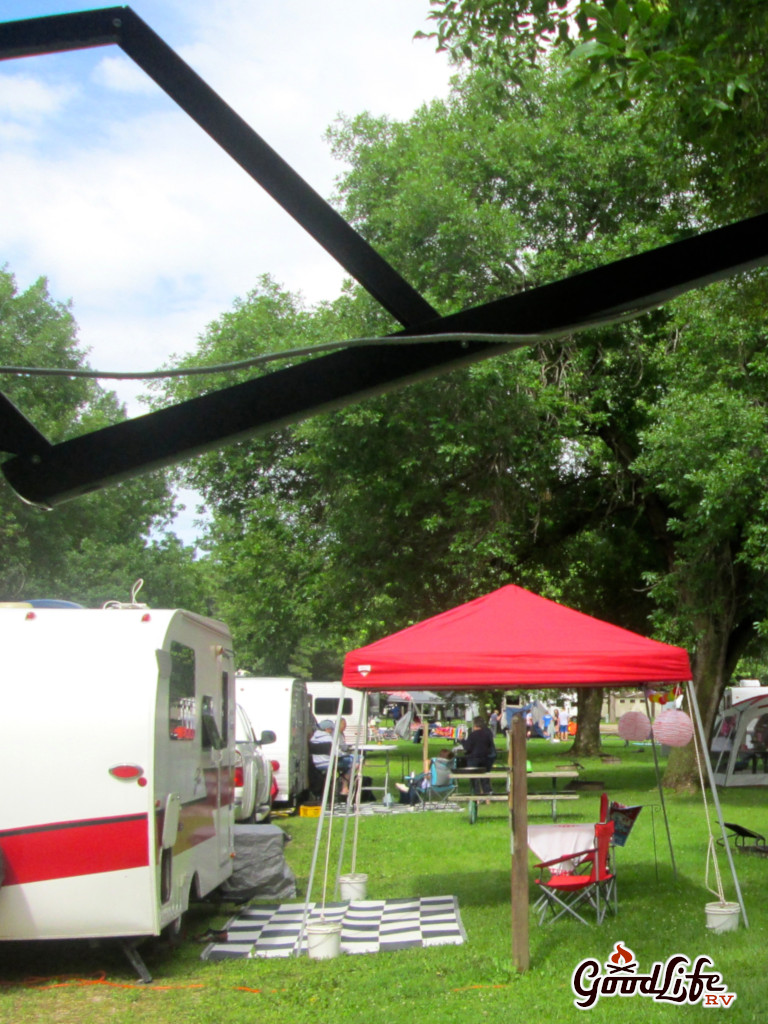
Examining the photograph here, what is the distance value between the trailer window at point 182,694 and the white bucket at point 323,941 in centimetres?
174

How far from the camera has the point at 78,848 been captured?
23.1 ft

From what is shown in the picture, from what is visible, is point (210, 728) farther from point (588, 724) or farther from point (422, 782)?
point (588, 724)

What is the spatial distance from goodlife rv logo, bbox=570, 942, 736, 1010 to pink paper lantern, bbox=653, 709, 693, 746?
10.2ft

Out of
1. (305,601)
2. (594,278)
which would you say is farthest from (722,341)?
(594,278)

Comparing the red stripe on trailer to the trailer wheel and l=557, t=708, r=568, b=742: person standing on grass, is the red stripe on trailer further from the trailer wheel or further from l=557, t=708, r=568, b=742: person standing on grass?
l=557, t=708, r=568, b=742: person standing on grass

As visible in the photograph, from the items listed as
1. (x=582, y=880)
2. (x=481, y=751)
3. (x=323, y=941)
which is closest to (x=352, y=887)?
(x=323, y=941)

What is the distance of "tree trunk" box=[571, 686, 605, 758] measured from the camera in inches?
1230

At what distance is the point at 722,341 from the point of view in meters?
14.5

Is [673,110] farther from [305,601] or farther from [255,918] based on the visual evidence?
[305,601]

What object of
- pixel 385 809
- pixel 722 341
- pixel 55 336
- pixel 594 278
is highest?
pixel 722 341

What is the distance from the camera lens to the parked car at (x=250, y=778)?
13.8m

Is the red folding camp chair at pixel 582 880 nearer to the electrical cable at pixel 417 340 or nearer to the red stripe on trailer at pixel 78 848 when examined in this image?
the red stripe on trailer at pixel 78 848

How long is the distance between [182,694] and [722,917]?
451 centimetres

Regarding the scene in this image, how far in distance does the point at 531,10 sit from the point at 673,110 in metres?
1.80
